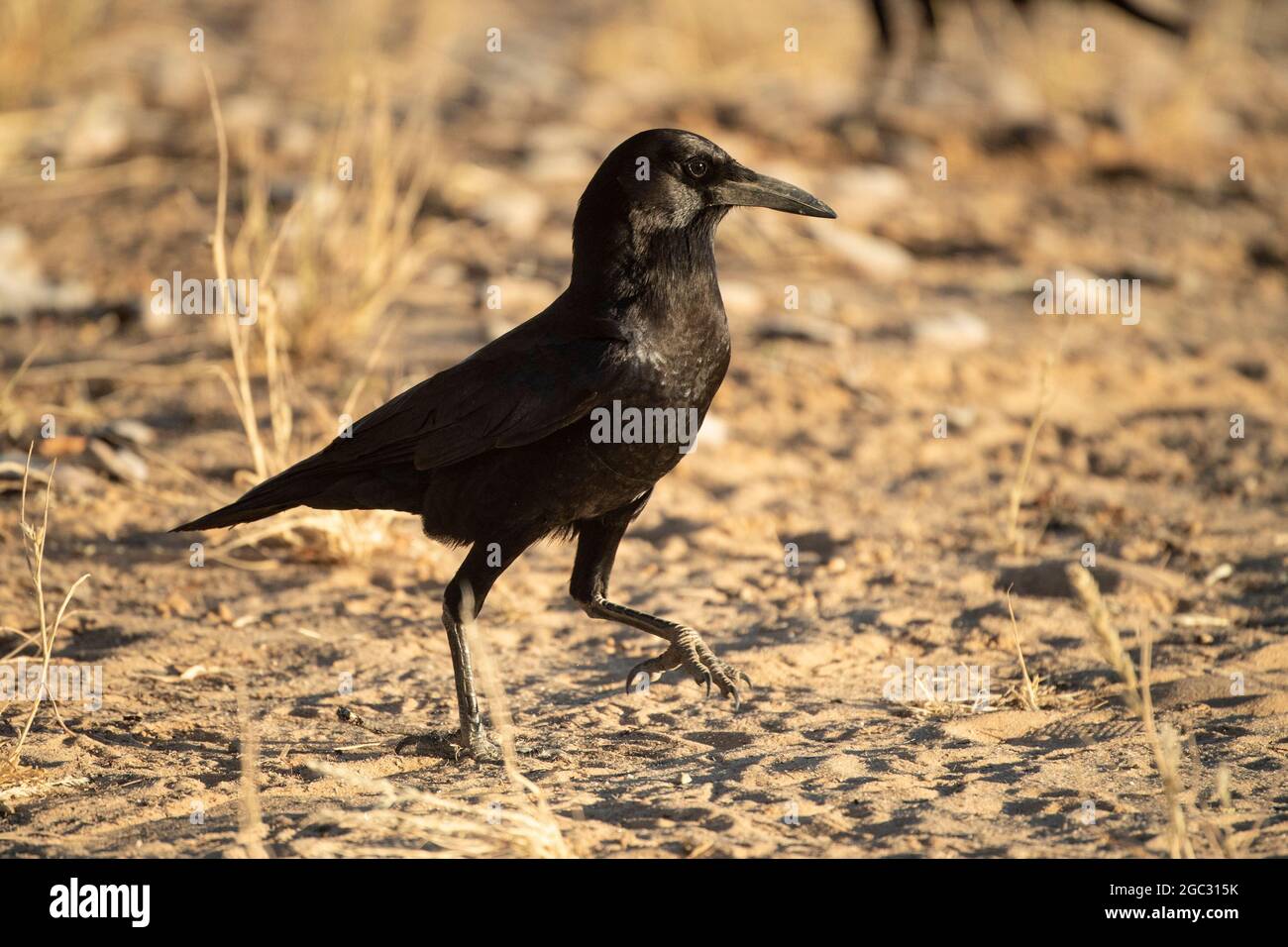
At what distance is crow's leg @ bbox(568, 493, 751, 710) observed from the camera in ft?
13.3

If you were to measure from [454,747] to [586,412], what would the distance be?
0.96 meters

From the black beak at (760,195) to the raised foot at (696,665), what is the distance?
1217mm

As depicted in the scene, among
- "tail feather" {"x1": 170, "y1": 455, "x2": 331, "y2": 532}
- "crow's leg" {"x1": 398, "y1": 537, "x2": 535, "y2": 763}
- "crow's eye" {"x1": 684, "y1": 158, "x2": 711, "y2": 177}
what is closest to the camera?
"crow's leg" {"x1": 398, "y1": 537, "x2": 535, "y2": 763}

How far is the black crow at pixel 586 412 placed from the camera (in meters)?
3.73

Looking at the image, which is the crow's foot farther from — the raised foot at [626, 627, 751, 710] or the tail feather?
the tail feather

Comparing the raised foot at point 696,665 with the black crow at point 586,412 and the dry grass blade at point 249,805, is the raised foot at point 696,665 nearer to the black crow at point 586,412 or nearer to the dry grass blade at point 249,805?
the black crow at point 586,412

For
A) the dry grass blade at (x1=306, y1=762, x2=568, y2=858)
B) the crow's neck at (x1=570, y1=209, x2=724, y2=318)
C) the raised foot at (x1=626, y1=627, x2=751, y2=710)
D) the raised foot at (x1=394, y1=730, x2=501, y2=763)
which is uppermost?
the crow's neck at (x1=570, y1=209, x2=724, y2=318)

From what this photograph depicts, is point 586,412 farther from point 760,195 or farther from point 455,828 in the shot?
point 455,828

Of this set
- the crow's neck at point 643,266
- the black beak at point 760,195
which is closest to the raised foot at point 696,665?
the crow's neck at point 643,266

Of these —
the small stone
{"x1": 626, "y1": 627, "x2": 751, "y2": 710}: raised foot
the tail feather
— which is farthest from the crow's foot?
the small stone

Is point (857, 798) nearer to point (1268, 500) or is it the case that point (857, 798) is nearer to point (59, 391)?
point (1268, 500)

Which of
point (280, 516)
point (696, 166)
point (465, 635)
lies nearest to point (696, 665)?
point (465, 635)

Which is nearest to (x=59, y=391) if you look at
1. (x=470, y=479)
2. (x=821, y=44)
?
(x=470, y=479)

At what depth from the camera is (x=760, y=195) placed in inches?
160
